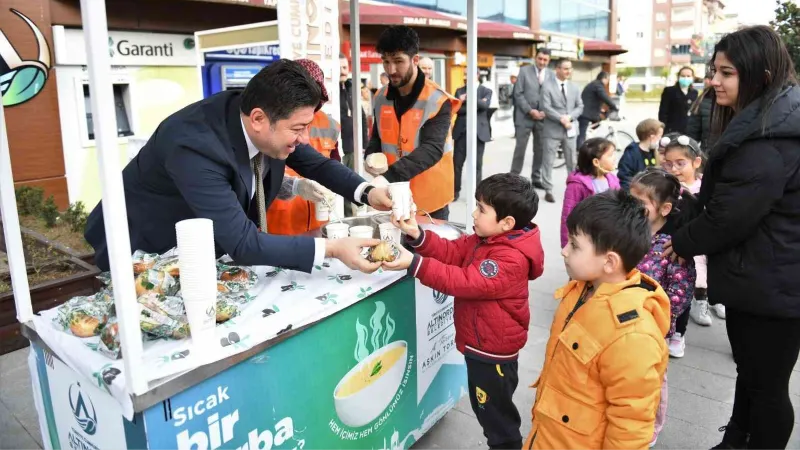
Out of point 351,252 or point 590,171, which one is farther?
point 590,171

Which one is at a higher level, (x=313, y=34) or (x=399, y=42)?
(x=313, y=34)

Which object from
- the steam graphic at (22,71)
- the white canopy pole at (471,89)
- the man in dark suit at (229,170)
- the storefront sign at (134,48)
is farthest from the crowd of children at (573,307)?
the storefront sign at (134,48)

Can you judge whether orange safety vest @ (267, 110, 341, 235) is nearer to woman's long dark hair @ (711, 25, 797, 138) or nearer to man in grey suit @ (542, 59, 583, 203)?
woman's long dark hair @ (711, 25, 797, 138)

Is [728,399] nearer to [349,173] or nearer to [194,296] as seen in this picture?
[349,173]

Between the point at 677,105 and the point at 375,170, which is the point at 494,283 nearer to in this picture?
the point at 375,170

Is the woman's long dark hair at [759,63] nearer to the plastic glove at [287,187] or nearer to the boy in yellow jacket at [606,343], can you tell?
the boy in yellow jacket at [606,343]

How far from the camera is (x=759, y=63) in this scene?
6.55ft

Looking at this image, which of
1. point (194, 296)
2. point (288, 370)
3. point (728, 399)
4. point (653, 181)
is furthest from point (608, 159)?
point (194, 296)

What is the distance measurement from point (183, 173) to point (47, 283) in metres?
2.63

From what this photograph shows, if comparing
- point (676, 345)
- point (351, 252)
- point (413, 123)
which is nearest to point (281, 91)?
point (351, 252)

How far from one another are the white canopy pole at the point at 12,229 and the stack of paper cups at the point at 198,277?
79 cm

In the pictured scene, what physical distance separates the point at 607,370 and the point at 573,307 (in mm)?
271

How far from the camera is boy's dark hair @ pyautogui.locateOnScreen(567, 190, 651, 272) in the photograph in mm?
1688

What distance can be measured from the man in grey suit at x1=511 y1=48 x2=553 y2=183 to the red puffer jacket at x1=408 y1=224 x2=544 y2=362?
6.13 m
